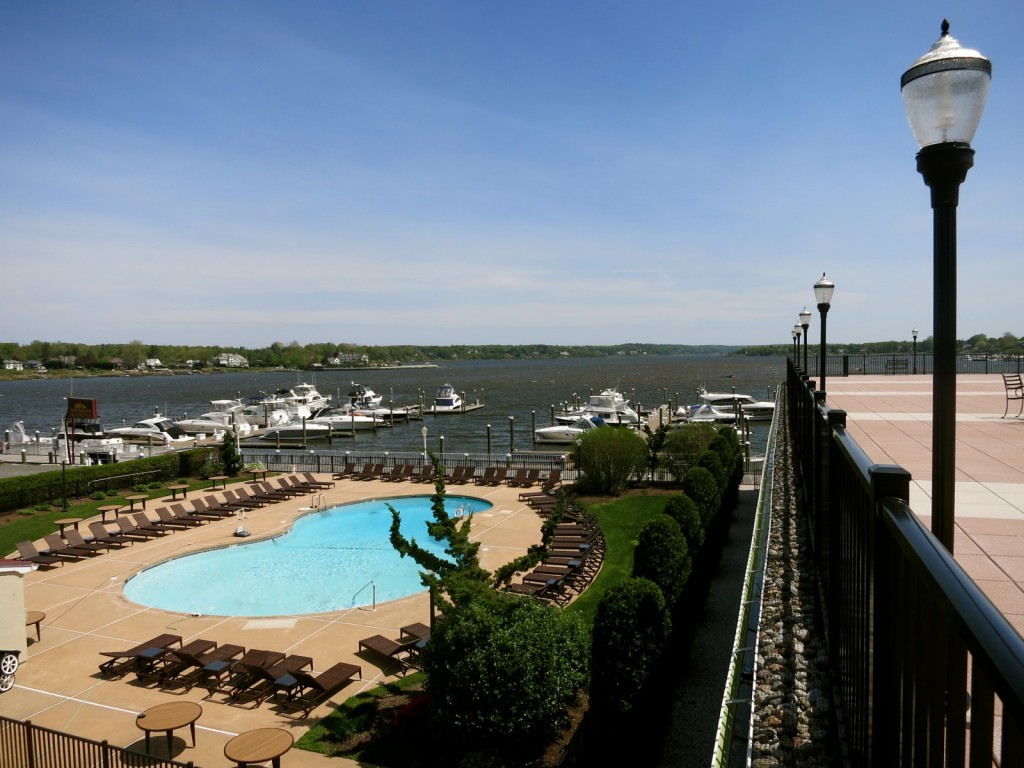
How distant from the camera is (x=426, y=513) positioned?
26469 millimetres

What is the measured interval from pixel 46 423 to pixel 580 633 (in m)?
85.8

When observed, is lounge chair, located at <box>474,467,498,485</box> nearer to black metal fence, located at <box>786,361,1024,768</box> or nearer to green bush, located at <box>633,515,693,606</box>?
green bush, located at <box>633,515,693,606</box>

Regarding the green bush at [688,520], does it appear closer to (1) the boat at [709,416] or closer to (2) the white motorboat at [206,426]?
(1) the boat at [709,416]

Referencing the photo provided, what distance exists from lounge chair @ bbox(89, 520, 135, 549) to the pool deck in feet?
1.34

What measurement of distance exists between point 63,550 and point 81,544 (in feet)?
1.71

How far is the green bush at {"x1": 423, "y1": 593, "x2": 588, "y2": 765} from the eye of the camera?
29.5ft

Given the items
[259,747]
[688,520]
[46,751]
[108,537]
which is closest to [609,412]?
[108,537]

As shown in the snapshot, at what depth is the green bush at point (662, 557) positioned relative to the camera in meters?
12.1

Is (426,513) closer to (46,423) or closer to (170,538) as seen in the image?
(170,538)

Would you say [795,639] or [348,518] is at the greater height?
[795,639]

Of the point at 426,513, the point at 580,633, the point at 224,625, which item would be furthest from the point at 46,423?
the point at 580,633

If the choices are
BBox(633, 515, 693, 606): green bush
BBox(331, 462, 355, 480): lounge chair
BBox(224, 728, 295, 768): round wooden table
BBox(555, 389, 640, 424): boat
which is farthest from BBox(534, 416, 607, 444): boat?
BBox(224, 728, 295, 768): round wooden table

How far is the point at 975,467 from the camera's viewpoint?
8711 mm

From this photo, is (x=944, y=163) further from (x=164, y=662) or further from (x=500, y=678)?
(x=164, y=662)
